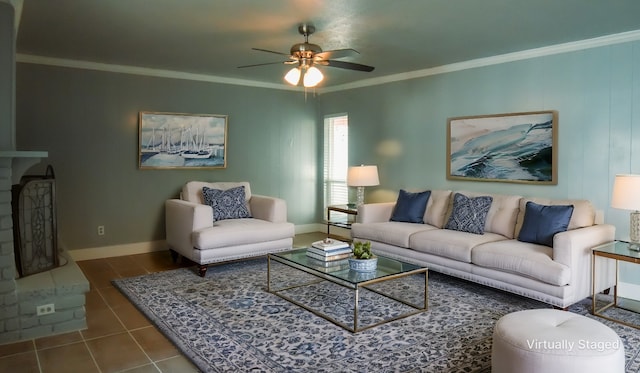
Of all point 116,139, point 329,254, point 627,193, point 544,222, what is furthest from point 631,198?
point 116,139

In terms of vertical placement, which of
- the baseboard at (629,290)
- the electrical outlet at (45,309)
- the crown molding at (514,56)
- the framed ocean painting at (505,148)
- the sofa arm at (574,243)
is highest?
the crown molding at (514,56)

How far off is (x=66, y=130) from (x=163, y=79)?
133 cm

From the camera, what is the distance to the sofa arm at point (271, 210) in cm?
539

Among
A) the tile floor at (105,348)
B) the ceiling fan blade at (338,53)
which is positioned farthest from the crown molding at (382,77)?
→ the tile floor at (105,348)

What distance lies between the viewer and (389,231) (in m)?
4.83

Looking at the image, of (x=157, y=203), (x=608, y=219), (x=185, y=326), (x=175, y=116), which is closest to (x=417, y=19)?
(x=608, y=219)

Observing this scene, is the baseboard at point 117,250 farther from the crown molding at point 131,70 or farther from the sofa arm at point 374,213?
the sofa arm at point 374,213

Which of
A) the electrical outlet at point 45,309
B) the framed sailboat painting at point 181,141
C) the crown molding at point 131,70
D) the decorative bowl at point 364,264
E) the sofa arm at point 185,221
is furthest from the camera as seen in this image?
the framed sailboat painting at point 181,141

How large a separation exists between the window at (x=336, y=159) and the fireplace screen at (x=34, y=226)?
414cm

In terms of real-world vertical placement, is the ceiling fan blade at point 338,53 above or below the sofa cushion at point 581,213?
above

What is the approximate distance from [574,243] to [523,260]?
0.39 metres

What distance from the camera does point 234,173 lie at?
6.52 meters

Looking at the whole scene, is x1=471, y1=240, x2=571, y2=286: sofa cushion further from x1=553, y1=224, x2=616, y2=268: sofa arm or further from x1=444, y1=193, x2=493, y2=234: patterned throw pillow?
x1=444, y1=193, x2=493, y2=234: patterned throw pillow

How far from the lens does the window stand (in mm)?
6945
